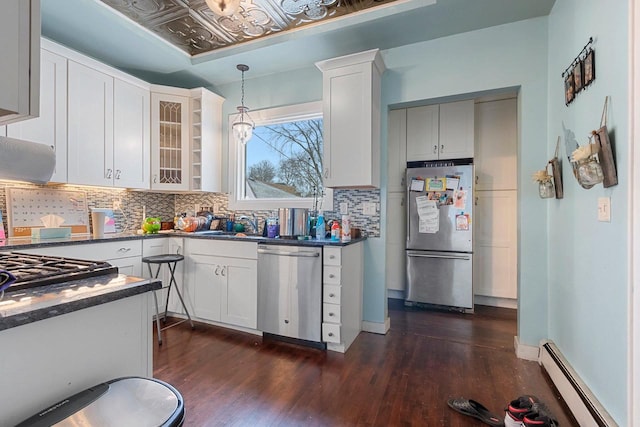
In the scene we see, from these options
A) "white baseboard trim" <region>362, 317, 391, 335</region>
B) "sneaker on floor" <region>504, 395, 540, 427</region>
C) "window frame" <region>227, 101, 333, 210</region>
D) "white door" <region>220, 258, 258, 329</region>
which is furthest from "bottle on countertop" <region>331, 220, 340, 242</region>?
"sneaker on floor" <region>504, 395, 540, 427</region>

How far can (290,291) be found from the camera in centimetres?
254

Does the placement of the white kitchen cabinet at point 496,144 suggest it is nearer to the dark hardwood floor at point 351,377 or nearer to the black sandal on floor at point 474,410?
the dark hardwood floor at point 351,377

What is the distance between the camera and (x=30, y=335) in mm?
711

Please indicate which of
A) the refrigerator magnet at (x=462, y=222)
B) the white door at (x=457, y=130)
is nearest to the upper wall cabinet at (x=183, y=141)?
the white door at (x=457, y=130)

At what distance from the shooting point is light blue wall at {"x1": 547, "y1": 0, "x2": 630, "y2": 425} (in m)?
1.32

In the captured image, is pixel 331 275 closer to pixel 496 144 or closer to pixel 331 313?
pixel 331 313

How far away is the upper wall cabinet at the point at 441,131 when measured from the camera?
11.7 feet

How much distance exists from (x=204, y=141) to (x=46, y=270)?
2.63 meters

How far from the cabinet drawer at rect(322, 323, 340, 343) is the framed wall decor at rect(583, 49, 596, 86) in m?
2.18

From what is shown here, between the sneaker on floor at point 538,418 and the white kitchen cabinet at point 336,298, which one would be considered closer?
the sneaker on floor at point 538,418

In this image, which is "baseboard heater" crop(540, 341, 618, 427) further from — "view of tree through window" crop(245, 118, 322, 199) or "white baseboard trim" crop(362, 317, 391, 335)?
"view of tree through window" crop(245, 118, 322, 199)

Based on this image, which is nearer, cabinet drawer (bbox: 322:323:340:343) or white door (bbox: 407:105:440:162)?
cabinet drawer (bbox: 322:323:340:343)

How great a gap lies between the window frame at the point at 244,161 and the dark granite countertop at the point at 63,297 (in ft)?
7.34
